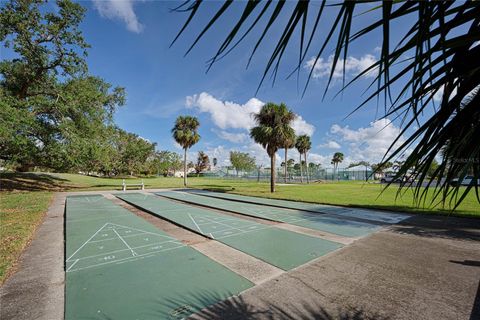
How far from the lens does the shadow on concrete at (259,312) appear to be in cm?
308

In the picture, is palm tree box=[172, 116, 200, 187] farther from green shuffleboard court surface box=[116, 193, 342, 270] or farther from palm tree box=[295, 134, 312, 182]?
palm tree box=[295, 134, 312, 182]

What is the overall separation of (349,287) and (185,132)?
2904 centimetres

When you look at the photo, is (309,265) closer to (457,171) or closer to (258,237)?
(258,237)

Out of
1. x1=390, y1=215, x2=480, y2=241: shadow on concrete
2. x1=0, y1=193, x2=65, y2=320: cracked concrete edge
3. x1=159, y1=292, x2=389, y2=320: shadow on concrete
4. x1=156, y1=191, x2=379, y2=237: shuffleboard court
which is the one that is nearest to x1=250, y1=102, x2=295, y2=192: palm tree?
x1=156, y1=191, x2=379, y2=237: shuffleboard court

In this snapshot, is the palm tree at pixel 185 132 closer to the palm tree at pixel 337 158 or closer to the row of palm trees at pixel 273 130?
the row of palm trees at pixel 273 130

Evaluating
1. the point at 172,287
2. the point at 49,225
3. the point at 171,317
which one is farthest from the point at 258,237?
the point at 49,225

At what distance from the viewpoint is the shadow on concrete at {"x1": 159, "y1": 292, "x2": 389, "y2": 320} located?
10.1 feet

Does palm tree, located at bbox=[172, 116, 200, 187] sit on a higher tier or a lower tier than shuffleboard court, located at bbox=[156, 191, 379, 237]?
higher

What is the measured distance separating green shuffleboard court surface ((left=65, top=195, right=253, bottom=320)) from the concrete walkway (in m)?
0.22

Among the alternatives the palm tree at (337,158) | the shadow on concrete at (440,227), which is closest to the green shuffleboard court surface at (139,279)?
the shadow on concrete at (440,227)

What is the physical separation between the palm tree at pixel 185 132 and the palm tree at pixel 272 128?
11.9 metres

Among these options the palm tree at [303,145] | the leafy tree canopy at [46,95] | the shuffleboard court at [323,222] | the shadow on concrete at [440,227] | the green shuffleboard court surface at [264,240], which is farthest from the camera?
the palm tree at [303,145]

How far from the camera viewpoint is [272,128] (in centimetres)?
2094

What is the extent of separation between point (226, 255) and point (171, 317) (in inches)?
93.8
